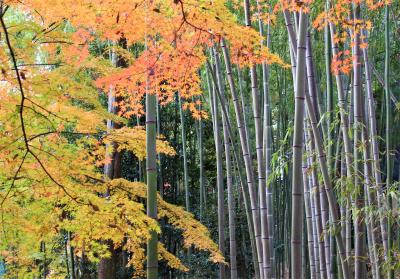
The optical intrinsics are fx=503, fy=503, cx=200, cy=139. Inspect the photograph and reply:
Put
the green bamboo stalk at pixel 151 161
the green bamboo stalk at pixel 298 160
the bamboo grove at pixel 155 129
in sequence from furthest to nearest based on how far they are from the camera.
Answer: the green bamboo stalk at pixel 151 161, the bamboo grove at pixel 155 129, the green bamboo stalk at pixel 298 160

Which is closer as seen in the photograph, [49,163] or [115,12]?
[115,12]

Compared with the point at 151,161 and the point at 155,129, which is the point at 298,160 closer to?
the point at 151,161

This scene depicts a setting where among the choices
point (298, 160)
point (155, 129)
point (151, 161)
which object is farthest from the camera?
point (155, 129)

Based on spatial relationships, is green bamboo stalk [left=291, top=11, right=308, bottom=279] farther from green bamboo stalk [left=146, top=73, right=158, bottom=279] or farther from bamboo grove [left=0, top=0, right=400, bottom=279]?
green bamboo stalk [left=146, top=73, right=158, bottom=279]

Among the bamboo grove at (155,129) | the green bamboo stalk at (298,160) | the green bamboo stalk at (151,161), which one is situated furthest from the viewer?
the green bamboo stalk at (151,161)

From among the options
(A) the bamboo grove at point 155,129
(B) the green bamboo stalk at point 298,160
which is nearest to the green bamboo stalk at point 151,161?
(A) the bamboo grove at point 155,129

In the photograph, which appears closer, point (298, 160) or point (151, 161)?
point (298, 160)

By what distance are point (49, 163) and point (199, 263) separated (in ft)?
18.8

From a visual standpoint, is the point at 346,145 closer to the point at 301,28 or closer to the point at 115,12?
the point at 301,28

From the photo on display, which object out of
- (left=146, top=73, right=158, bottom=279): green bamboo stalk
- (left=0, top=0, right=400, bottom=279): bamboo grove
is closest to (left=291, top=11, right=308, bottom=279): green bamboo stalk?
(left=0, top=0, right=400, bottom=279): bamboo grove

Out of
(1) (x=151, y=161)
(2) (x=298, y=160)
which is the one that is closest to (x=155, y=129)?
(1) (x=151, y=161)

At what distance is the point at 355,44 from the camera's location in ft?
13.1

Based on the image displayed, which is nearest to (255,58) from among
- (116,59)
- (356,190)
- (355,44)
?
(355,44)

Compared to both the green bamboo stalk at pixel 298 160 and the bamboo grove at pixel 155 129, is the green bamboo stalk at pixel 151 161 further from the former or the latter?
the green bamboo stalk at pixel 298 160
